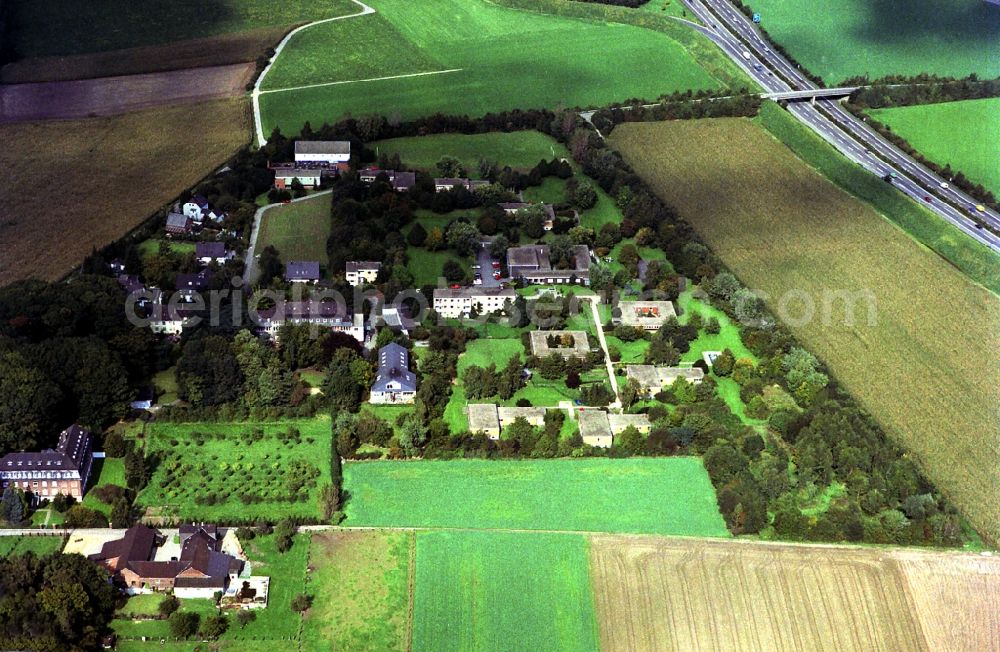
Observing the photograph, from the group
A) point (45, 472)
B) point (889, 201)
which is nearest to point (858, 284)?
point (889, 201)

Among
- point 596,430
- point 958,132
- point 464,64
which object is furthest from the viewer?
point 464,64

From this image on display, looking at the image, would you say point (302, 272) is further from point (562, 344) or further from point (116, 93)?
point (116, 93)

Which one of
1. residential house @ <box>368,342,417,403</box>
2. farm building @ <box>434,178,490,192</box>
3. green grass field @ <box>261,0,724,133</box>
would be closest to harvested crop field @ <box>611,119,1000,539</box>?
green grass field @ <box>261,0,724,133</box>

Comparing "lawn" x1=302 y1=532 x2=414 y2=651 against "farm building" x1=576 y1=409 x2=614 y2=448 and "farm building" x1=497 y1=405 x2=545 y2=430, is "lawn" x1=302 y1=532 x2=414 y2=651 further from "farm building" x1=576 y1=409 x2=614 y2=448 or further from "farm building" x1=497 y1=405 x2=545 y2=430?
"farm building" x1=576 y1=409 x2=614 y2=448

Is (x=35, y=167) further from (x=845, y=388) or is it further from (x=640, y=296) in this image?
(x=845, y=388)

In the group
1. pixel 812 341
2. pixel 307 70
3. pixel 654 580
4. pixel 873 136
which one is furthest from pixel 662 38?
pixel 654 580
